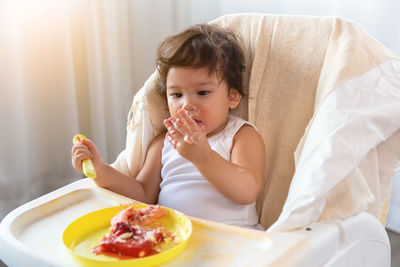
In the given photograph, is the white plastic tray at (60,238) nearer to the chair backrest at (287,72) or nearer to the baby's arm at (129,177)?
the baby's arm at (129,177)

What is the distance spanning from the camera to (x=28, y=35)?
1.73 meters

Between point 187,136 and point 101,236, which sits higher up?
point 187,136

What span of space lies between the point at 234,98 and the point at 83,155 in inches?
14.3

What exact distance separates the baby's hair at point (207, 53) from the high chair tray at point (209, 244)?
0.36 m

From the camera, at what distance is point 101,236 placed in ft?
2.63

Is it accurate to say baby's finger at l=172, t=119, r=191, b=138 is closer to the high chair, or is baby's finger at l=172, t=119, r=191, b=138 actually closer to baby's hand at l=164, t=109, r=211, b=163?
baby's hand at l=164, t=109, r=211, b=163

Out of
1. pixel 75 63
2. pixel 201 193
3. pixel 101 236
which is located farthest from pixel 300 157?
pixel 75 63

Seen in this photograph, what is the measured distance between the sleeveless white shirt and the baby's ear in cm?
3

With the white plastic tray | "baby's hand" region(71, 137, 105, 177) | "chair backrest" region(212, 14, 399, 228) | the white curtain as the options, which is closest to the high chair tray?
the white plastic tray

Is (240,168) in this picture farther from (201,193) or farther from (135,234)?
(135,234)

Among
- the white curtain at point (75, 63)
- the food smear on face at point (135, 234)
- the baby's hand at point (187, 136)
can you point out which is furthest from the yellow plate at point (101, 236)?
the white curtain at point (75, 63)

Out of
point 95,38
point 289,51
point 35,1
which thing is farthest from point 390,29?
point 35,1

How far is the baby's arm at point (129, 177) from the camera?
0.97 metres

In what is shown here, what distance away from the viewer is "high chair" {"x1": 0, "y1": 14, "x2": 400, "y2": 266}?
0.75 meters
